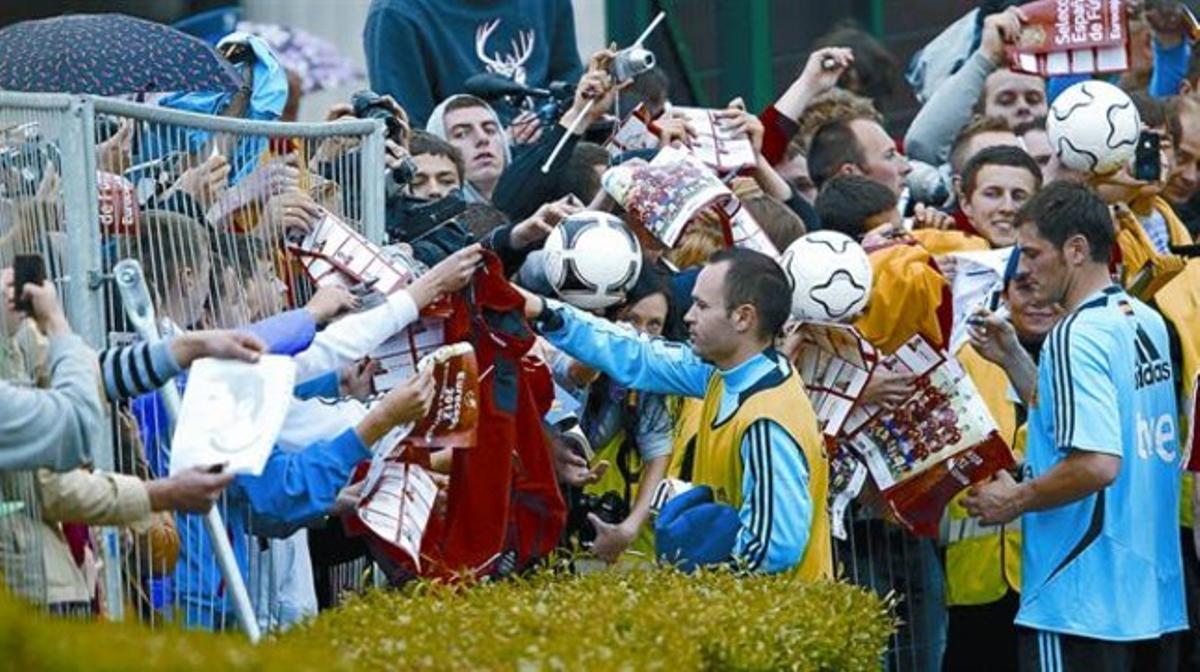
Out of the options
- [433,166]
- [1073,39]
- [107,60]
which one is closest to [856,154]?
[1073,39]

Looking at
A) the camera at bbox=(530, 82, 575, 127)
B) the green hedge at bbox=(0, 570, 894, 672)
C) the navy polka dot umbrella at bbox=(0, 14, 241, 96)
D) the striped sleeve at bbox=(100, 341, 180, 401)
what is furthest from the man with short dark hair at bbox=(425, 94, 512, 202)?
the striped sleeve at bbox=(100, 341, 180, 401)

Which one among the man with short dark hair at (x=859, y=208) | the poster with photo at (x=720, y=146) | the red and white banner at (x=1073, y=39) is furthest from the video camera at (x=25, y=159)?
the red and white banner at (x=1073, y=39)

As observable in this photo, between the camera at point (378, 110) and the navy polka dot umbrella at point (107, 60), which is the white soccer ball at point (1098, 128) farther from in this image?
the navy polka dot umbrella at point (107, 60)

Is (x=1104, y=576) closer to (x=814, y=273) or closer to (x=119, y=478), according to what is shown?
(x=814, y=273)

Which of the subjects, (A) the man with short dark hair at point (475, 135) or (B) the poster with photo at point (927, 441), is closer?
(B) the poster with photo at point (927, 441)

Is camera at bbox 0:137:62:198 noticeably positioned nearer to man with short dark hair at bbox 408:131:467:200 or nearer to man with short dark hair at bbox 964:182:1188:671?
man with short dark hair at bbox 408:131:467:200

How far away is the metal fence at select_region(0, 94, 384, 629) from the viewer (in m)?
7.73

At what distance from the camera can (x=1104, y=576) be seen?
9352 mm

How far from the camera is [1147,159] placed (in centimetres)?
1088

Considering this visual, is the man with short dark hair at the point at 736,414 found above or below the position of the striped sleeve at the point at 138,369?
below

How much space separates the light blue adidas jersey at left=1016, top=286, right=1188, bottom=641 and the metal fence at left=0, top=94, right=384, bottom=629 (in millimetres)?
2257

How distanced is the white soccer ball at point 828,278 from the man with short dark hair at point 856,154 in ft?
6.82

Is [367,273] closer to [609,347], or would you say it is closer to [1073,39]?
[609,347]

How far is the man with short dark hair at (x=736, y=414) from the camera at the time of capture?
352 inches
